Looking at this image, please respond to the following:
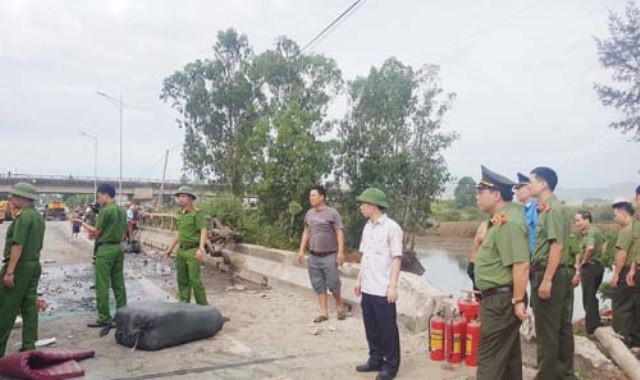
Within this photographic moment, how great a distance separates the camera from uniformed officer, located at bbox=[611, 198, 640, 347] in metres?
6.80

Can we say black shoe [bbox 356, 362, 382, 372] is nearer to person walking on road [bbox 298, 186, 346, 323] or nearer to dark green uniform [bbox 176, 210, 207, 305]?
person walking on road [bbox 298, 186, 346, 323]

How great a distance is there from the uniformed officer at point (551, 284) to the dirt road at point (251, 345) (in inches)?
29.6

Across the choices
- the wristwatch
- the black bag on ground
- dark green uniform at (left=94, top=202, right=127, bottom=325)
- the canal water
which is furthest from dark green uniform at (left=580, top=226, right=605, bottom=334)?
dark green uniform at (left=94, top=202, right=127, bottom=325)

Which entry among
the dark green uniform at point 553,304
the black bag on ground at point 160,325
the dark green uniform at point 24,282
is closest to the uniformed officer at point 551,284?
the dark green uniform at point 553,304

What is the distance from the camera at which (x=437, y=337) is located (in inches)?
215

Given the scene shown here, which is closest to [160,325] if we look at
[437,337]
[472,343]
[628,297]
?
[437,337]

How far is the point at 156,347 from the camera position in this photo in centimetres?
587

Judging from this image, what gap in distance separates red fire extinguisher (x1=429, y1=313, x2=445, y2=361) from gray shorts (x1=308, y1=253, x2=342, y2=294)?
201 cm

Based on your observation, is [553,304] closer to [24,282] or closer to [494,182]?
[494,182]

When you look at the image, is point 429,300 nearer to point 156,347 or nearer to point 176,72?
point 156,347

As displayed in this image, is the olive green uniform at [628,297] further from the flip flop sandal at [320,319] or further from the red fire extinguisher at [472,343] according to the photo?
the flip flop sandal at [320,319]

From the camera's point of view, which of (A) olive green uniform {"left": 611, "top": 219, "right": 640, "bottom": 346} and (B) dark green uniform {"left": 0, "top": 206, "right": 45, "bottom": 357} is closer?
(B) dark green uniform {"left": 0, "top": 206, "right": 45, "bottom": 357}

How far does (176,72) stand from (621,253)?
2872cm

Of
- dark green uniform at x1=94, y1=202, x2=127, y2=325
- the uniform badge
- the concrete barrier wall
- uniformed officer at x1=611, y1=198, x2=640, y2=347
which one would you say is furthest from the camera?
dark green uniform at x1=94, y1=202, x2=127, y2=325
